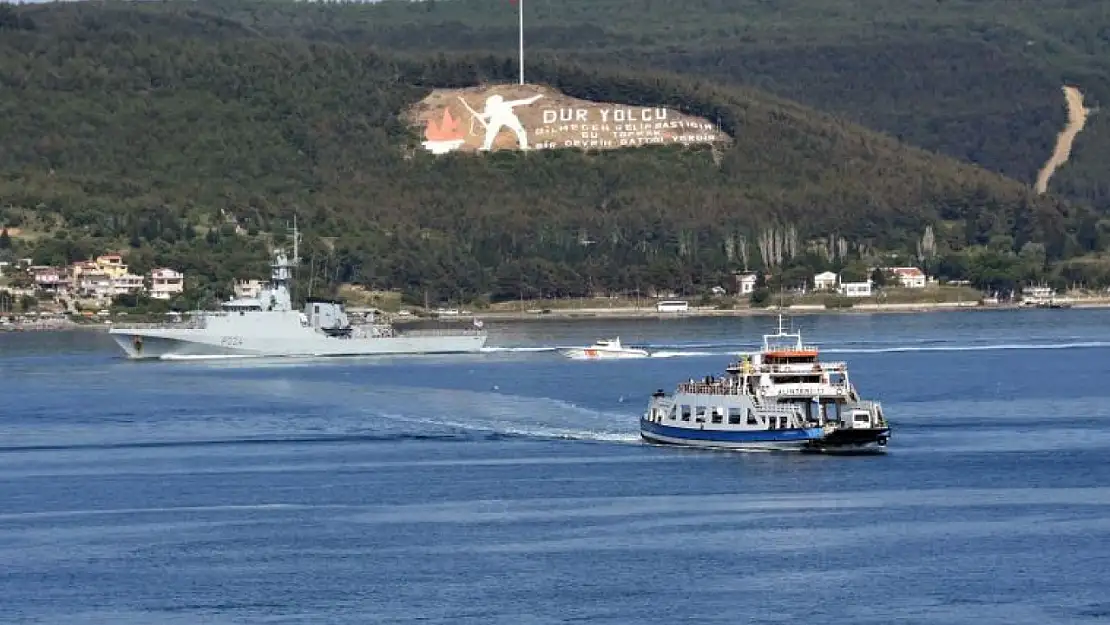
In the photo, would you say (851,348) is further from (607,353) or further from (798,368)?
(798,368)

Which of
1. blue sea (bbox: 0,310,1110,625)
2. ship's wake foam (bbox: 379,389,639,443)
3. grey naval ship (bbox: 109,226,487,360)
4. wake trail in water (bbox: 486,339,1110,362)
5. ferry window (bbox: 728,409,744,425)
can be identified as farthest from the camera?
grey naval ship (bbox: 109,226,487,360)

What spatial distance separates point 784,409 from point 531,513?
41.3ft

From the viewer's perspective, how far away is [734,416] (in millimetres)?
77875

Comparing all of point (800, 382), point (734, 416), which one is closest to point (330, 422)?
point (734, 416)

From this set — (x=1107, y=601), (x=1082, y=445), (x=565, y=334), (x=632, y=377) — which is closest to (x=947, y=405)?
(x=1082, y=445)

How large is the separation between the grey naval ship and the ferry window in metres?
66.9

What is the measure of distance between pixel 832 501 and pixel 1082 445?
16071mm

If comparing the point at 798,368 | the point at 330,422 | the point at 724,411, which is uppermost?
the point at 798,368

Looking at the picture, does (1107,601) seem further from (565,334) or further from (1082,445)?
(565,334)

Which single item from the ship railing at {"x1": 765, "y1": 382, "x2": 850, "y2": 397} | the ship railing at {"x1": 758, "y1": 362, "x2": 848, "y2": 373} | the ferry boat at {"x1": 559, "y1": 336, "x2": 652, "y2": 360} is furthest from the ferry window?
the ferry boat at {"x1": 559, "y1": 336, "x2": 652, "y2": 360}

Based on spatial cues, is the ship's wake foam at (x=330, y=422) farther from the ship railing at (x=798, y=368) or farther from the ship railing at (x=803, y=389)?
the ship railing at (x=803, y=389)

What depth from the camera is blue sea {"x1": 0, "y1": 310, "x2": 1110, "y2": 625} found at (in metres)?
55.2

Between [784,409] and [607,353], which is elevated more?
[784,409]

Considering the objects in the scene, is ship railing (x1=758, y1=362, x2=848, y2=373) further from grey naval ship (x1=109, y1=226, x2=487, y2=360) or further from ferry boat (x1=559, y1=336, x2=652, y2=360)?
grey naval ship (x1=109, y1=226, x2=487, y2=360)
